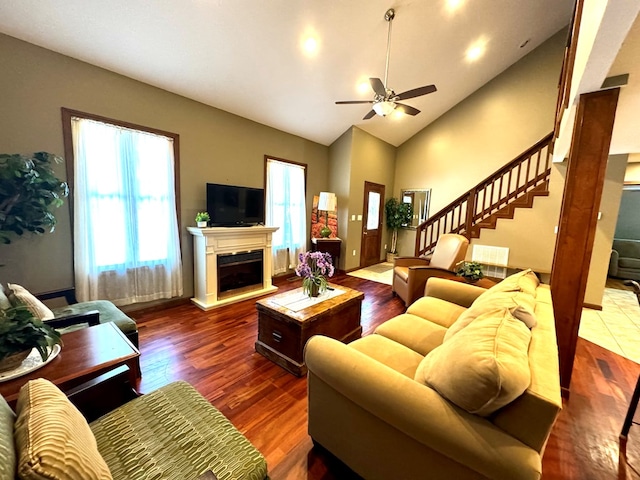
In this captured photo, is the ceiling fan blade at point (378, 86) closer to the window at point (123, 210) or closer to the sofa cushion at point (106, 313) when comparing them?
the window at point (123, 210)

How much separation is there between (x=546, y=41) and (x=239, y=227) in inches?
250

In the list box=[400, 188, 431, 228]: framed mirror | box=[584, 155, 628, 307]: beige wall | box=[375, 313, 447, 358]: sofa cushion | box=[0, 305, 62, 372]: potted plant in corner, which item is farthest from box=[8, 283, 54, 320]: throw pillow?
box=[400, 188, 431, 228]: framed mirror

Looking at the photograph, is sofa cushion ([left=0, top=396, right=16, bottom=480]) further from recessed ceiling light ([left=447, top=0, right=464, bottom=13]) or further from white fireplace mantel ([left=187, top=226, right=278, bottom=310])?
recessed ceiling light ([left=447, top=0, right=464, bottom=13])

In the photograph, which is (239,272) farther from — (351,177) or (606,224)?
(606,224)

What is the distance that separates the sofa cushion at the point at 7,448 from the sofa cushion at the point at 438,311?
2215mm

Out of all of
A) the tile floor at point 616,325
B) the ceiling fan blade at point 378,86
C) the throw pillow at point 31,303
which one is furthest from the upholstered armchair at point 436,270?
the throw pillow at point 31,303

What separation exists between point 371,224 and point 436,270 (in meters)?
3.03

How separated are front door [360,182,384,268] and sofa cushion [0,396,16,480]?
5.56 meters

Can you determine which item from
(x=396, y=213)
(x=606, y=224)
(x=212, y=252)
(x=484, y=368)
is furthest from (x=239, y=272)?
(x=606, y=224)

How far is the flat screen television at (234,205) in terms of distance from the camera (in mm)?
3660

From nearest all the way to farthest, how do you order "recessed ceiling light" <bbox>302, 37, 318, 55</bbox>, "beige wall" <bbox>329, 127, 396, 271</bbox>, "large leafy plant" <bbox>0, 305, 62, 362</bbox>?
"large leafy plant" <bbox>0, 305, 62, 362</bbox> → "recessed ceiling light" <bbox>302, 37, 318, 55</bbox> → "beige wall" <bbox>329, 127, 396, 271</bbox>

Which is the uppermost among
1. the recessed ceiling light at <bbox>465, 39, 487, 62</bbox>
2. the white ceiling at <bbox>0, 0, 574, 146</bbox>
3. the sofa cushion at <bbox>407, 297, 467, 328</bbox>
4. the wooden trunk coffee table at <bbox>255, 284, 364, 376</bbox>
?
the recessed ceiling light at <bbox>465, 39, 487, 62</bbox>

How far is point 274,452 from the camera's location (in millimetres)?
1500

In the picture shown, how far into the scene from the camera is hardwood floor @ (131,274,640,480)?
1455mm
